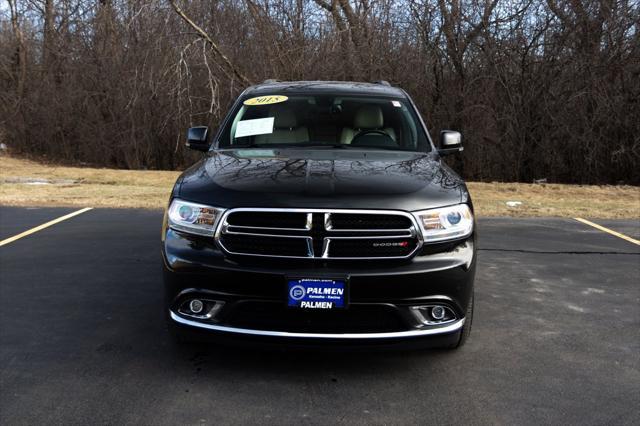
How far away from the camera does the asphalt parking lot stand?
3201 millimetres

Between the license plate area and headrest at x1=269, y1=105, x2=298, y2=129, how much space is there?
6.87 feet

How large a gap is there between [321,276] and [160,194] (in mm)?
8912

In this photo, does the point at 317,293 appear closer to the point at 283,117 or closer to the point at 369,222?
the point at 369,222

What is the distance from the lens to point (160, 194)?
38.2 feet

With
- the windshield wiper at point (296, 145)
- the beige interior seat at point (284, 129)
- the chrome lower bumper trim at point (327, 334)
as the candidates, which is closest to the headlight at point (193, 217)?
the chrome lower bumper trim at point (327, 334)

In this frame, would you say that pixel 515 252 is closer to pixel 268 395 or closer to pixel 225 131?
pixel 225 131

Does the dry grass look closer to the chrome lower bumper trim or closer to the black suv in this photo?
the black suv

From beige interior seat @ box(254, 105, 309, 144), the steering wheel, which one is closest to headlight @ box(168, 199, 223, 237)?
beige interior seat @ box(254, 105, 309, 144)

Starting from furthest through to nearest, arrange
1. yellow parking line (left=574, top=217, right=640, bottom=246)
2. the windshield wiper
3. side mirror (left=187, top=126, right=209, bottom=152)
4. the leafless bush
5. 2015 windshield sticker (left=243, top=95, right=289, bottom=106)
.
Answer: the leafless bush → yellow parking line (left=574, top=217, right=640, bottom=246) → 2015 windshield sticker (left=243, top=95, right=289, bottom=106) → side mirror (left=187, top=126, right=209, bottom=152) → the windshield wiper

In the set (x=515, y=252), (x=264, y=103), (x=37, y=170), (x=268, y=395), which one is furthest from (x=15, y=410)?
(x=37, y=170)

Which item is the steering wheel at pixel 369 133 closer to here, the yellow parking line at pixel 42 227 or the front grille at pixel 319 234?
the front grille at pixel 319 234

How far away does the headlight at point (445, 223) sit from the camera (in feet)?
11.2

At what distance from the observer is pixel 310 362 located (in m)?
3.81

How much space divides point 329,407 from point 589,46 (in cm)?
1279
